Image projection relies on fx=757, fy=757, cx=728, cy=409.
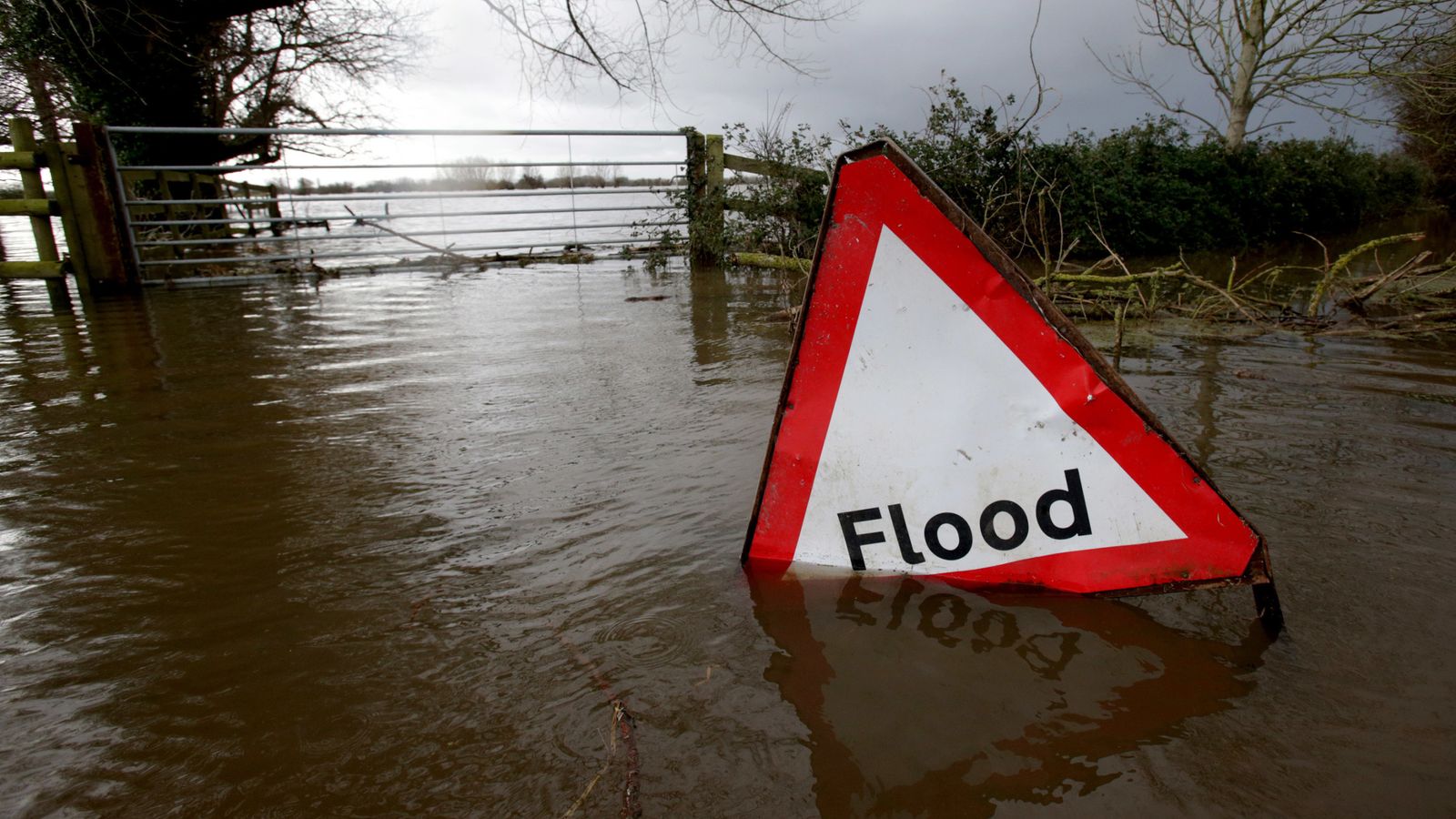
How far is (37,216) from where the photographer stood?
7.50 meters

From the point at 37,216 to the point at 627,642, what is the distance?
9.11m

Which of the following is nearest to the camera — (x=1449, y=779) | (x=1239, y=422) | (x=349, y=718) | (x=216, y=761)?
(x=1449, y=779)

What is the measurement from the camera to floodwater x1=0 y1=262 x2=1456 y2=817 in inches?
51.1

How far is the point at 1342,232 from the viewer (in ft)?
56.9

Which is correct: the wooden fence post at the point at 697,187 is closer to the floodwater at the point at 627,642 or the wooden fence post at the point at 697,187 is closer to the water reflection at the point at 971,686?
the floodwater at the point at 627,642

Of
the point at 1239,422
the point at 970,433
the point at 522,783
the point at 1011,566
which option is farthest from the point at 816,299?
the point at 1239,422

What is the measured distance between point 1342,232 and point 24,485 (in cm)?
2254

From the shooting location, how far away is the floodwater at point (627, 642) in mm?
1299

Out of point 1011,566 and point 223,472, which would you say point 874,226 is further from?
point 223,472

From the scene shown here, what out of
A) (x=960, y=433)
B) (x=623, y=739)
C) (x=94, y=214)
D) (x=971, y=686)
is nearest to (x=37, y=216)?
(x=94, y=214)

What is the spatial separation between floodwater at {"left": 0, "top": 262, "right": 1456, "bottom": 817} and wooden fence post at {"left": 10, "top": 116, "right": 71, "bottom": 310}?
5.58 m

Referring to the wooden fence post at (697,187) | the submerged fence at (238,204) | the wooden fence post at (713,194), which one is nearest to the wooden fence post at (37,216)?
the submerged fence at (238,204)

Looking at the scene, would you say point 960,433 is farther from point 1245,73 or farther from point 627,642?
point 1245,73

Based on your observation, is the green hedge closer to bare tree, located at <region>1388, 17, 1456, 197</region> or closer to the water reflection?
bare tree, located at <region>1388, 17, 1456, 197</region>
